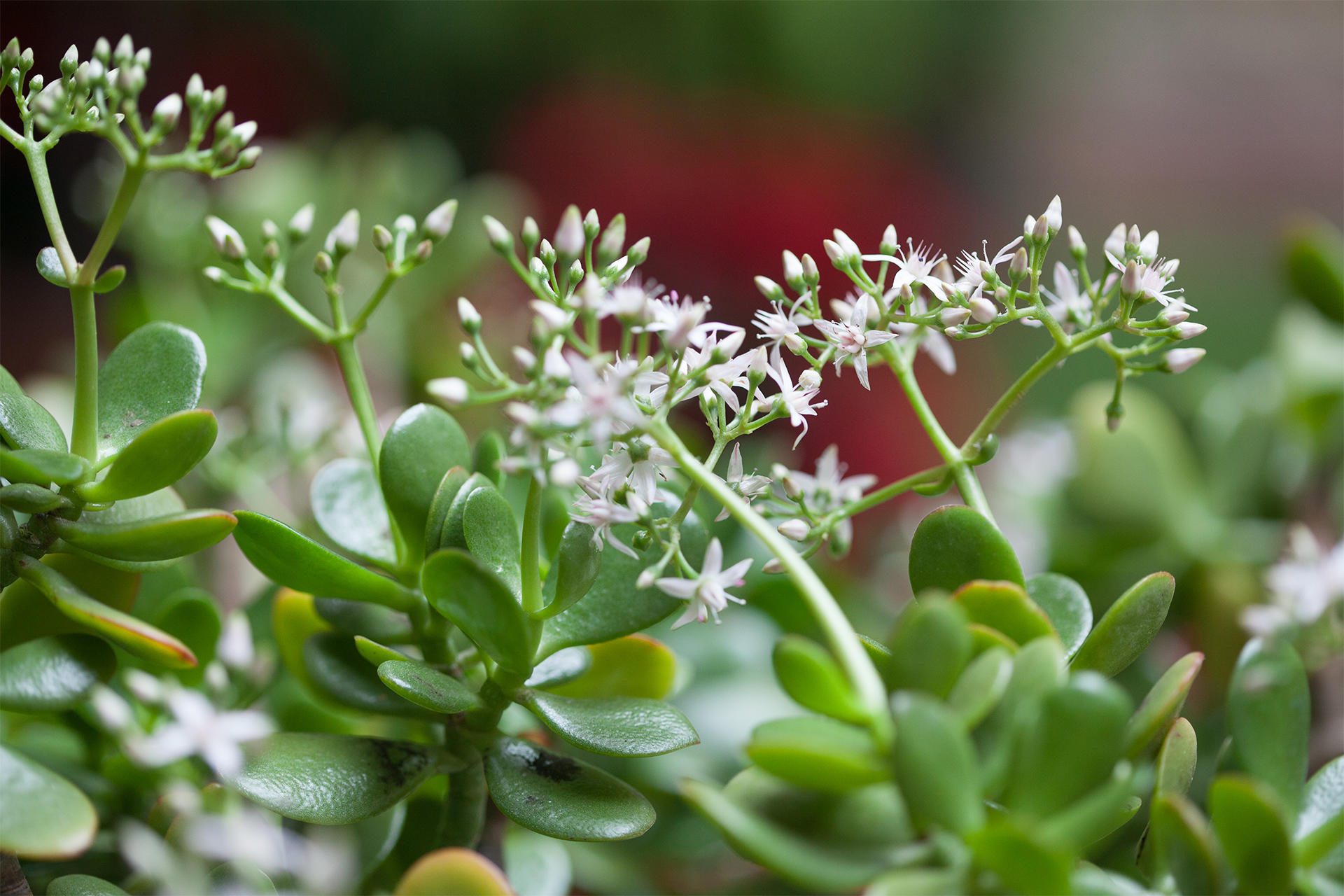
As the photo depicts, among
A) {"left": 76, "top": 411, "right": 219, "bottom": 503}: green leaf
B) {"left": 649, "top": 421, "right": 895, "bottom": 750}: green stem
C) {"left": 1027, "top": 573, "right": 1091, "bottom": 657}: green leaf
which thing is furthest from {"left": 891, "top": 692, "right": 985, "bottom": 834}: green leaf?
{"left": 76, "top": 411, "right": 219, "bottom": 503}: green leaf

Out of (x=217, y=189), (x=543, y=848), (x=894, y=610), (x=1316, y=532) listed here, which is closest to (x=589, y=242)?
(x=543, y=848)

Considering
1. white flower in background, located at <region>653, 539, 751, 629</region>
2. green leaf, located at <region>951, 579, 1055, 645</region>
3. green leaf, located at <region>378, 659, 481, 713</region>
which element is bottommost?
green leaf, located at <region>378, 659, 481, 713</region>

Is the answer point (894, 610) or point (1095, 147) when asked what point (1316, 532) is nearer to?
point (894, 610)

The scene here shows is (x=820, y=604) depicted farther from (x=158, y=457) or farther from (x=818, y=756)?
(x=158, y=457)

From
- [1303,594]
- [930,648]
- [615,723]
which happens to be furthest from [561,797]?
[1303,594]

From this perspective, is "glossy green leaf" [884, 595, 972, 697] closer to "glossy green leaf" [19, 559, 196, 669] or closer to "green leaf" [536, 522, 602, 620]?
"green leaf" [536, 522, 602, 620]

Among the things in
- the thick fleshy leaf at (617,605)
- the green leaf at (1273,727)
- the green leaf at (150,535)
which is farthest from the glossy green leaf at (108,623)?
the green leaf at (1273,727)
